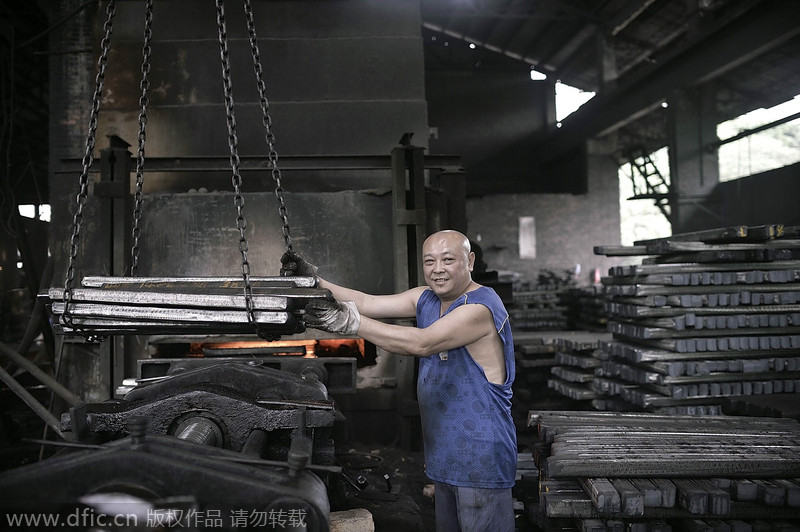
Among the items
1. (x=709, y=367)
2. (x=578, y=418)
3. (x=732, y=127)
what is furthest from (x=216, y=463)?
(x=732, y=127)

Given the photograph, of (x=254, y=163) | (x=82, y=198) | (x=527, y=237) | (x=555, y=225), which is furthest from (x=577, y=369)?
(x=555, y=225)

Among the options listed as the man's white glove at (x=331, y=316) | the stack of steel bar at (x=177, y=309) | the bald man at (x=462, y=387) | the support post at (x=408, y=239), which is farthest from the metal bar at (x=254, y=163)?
the man's white glove at (x=331, y=316)

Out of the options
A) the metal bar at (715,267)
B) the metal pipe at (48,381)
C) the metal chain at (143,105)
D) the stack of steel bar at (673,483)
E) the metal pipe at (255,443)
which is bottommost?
the stack of steel bar at (673,483)

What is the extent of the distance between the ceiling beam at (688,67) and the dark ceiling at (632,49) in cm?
2

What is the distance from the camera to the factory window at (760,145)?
12.3m

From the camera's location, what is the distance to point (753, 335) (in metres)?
5.12

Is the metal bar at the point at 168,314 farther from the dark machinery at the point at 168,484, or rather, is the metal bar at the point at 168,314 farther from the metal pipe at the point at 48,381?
the metal pipe at the point at 48,381

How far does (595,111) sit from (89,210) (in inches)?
543

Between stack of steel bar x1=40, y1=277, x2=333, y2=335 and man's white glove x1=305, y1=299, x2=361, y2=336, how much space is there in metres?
0.04

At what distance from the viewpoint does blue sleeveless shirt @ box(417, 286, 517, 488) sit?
8.50 ft

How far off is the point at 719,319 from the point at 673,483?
2554mm

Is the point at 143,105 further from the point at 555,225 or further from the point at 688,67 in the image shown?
the point at 555,225

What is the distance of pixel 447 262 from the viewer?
8.99ft

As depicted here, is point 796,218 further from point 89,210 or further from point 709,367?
point 89,210
